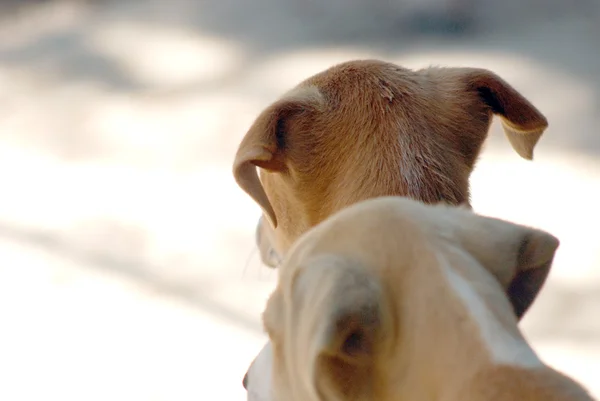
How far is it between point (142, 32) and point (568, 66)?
1653mm

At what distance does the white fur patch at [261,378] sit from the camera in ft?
3.62

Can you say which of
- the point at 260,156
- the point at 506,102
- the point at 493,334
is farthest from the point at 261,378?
the point at 506,102

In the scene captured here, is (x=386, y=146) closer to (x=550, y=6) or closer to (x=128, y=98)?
(x=128, y=98)

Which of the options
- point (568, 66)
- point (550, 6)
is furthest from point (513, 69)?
point (550, 6)

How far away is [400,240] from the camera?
2.63 ft

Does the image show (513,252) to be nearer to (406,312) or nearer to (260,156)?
(406,312)

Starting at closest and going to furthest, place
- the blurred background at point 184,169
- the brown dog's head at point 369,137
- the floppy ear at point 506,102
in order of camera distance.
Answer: the brown dog's head at point 369,137 → the floppy ear at point 506,102 → the blurred background at point 184,169

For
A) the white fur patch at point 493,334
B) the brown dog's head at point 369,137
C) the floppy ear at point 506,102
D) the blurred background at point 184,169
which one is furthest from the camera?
the blurred background at point 184,169

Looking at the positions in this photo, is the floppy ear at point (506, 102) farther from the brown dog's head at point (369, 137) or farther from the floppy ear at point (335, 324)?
the floppy ear at point (335, 324)

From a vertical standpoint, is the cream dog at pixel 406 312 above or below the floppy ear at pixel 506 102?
below

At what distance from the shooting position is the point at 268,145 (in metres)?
1.42

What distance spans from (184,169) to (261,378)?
1752mm

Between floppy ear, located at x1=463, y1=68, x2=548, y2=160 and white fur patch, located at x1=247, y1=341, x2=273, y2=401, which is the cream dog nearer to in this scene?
white fur patch, located at x1=247, y1=341, x2=273, y2=401

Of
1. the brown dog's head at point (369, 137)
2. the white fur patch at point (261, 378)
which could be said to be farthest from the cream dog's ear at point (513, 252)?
the brown dog's head at point (369, 137)
